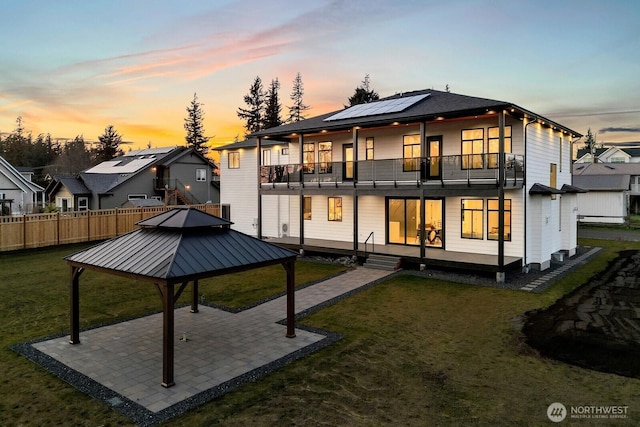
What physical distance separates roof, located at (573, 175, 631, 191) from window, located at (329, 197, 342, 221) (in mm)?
27486

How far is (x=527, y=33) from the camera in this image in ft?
63.7

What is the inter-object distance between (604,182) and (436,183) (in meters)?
29.4

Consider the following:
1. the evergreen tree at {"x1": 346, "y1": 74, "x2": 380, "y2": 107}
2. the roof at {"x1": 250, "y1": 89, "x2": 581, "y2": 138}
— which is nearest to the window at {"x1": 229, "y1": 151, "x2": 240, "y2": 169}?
the roof at {"x1": 250, "y1": 89, "x2": 581, "y2": 138}

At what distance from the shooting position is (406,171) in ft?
54.0

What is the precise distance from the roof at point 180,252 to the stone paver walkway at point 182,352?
171 centimetres

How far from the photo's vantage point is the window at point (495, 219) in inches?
595

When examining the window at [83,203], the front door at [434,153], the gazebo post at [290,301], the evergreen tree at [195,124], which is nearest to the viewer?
the gazebo post at [290,301]

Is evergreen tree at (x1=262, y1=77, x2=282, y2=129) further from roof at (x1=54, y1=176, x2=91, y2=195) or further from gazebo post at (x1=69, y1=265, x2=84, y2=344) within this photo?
gazebo post at (x1=69, y1=265, x2=84, y2=344)

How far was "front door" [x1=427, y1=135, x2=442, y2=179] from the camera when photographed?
16.1 meters

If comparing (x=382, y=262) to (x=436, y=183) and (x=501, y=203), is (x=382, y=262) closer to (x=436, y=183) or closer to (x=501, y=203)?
(x=436, y=183)

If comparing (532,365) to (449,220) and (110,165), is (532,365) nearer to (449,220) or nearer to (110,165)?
(449,220)

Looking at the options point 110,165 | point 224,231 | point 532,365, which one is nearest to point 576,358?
point 532,365

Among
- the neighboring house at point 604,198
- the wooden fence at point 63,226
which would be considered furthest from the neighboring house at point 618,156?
the wooden fence at point 63,226

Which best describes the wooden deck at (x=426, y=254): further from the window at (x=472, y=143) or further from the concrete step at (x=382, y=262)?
the window at (x=472, y=143)
